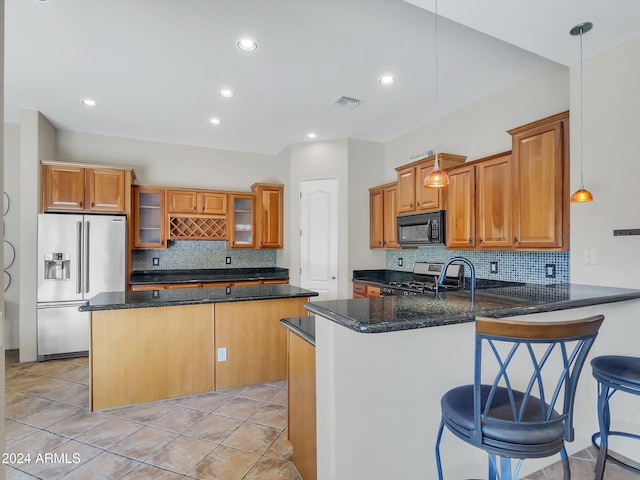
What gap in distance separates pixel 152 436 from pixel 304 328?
4.71ft

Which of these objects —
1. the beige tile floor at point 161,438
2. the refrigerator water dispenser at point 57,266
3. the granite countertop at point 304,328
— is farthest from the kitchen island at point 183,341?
the refrigerator water dispenser at point 57,266

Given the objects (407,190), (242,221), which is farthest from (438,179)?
(242,221)

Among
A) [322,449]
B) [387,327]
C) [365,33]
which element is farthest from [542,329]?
[365,33]

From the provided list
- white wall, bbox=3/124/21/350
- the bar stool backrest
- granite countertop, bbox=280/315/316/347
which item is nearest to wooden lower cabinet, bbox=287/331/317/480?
granite countertop, bbox=280/315/316/347

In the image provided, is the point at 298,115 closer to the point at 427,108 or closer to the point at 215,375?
the point at 427,108

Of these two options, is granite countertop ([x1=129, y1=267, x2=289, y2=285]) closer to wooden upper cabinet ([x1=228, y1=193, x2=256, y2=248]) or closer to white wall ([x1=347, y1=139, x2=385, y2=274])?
A: wooden upper cabinet ([x1=228, y1=193, x2=256, y2=248])

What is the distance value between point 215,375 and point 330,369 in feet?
6.44

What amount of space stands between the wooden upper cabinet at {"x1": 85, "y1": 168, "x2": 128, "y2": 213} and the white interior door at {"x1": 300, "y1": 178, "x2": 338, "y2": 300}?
7.85ft

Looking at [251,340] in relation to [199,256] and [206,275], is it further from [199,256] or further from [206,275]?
[199,256]

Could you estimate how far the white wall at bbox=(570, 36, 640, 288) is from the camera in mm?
2180

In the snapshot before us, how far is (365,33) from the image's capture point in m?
2.56

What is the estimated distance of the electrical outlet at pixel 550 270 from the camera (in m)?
2.97

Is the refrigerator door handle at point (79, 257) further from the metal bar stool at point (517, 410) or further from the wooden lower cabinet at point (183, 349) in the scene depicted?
the metal bar stool at point (517, 410)

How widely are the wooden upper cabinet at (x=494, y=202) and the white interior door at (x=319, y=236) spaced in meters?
2.07
